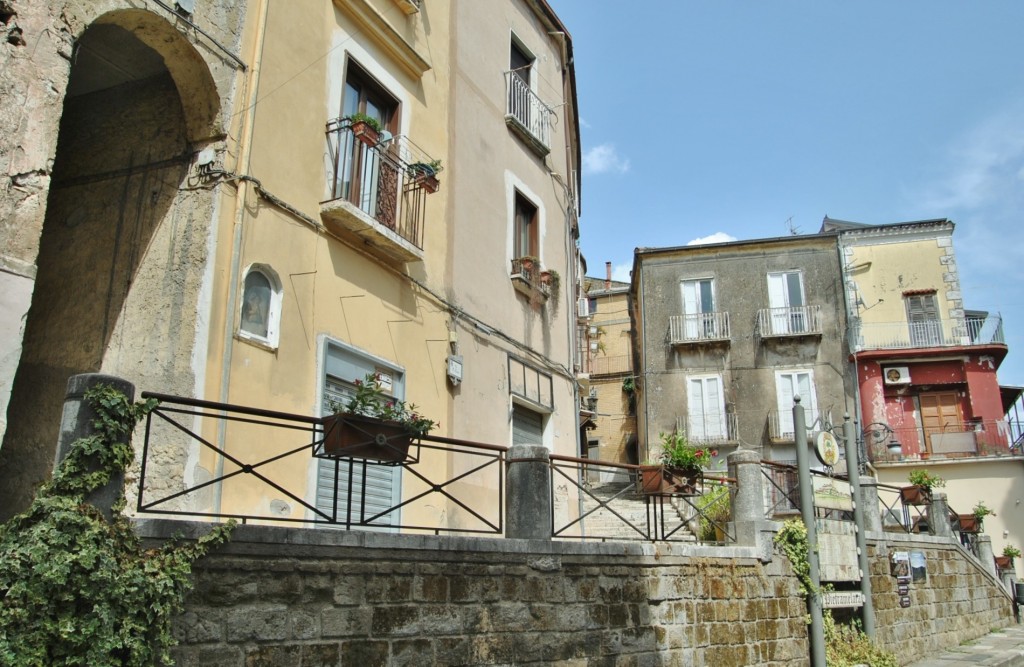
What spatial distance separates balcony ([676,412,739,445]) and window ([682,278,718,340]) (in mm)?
2911

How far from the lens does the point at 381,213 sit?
9.49 m

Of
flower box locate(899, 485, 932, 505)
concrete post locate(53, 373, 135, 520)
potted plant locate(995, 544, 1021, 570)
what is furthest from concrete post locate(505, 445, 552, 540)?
potted plant locate(995, 544, 1021, 570)

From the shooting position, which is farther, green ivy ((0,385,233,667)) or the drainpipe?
the drainpipe

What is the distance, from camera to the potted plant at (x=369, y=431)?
5.98m

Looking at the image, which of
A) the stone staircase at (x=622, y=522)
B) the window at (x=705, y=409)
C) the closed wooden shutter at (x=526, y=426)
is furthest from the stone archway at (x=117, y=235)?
the window at (x=705, y=409)

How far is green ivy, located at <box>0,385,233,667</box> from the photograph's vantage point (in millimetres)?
4430

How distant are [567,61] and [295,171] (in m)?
8.80

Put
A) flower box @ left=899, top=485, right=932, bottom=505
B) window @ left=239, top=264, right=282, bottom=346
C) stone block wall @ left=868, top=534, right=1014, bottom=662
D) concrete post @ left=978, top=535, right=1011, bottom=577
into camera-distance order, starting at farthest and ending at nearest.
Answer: concrete post @ left=978, top=535, right=1011, bottom=577, flower box @ left=899, top=485, right=932, bottom=505, stone block wall @ left=868, top=534, right=1014, bottom=662, window @ left=239, top=264, right=282, bottom=346

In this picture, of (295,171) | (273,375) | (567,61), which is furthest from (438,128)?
(567,61)

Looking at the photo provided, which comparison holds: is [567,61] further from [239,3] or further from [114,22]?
[114,22]

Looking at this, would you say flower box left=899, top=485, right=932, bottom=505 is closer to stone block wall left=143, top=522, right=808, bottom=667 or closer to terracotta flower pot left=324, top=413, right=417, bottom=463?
stone block wall left=143, top=522, right=808, bottom=667

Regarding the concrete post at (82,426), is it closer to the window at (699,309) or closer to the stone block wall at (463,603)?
the stone block wall at (463,603)

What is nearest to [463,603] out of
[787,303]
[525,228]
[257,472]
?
[257,472]

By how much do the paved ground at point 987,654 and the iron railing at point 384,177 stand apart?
10.1 m
